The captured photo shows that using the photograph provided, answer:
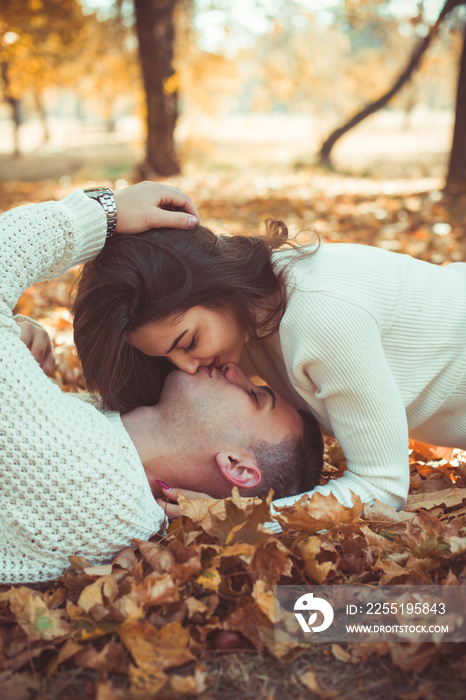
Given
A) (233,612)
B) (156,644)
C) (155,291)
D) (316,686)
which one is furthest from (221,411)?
(316,686)

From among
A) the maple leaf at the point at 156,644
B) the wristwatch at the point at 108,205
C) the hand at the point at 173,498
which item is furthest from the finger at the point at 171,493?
the wristwatch at the point at 108,205

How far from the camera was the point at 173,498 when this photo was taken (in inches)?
86.8

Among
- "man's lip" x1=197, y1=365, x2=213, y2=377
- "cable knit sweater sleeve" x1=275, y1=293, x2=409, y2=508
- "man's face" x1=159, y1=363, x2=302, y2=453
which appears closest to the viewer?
"cable knit sweater sleeve" x1=275, y1=293, x2=409, y2=508

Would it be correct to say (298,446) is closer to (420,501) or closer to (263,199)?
(420,501)

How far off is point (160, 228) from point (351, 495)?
1.21 metres

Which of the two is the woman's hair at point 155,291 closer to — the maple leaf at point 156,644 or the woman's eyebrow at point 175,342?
the woman's eyebrow at point 175,342

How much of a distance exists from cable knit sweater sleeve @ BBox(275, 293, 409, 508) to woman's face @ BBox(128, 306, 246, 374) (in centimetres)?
23

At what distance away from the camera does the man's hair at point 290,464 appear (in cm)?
222

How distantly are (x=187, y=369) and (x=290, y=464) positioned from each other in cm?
53

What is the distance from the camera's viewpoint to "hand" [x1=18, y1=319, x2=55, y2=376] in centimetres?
253

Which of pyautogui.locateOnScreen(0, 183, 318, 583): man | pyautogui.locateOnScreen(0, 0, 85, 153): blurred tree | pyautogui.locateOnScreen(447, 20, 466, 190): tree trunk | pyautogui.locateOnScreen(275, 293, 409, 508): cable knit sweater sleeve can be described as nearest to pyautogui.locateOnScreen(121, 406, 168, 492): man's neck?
pyautogui.locateOnScreen(0, 183, 318, 583): man

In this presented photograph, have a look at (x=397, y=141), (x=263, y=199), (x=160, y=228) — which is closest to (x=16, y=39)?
(x=263, y=199)

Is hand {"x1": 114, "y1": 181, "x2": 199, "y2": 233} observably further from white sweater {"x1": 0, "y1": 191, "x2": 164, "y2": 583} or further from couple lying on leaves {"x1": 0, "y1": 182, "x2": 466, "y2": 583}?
white sweater {"x1": 0, "y1": 191, "x2": 164, "y2": 583}

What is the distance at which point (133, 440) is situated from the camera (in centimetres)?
221
